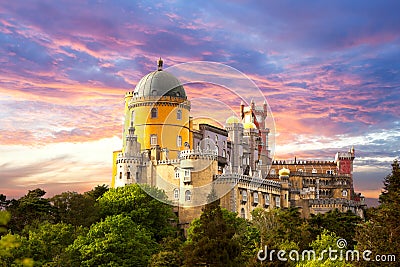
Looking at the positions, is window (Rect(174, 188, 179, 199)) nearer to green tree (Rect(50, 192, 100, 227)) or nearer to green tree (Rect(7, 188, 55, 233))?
green tree (Rect(50, 192, 100, 227))

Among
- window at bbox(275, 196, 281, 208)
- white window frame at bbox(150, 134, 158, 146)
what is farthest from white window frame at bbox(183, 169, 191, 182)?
window at bbox(275, 196, 281, 208)

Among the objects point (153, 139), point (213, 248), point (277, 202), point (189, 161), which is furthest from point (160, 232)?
point (213, 248)

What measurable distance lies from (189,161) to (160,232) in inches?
423

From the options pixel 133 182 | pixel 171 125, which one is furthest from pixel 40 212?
pixel 171 125

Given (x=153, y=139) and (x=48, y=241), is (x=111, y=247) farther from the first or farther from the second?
→ (x=153, y=139)

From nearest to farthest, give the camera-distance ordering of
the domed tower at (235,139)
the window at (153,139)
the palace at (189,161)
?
the palace at (189,161)
the window at (153,139)
the domed tower at (235,139)

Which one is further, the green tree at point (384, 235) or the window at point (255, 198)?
the window at point (255, 198)

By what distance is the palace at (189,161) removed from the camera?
8656cm

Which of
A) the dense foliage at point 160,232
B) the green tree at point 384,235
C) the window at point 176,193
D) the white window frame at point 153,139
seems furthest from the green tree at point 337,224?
the green tree at point 384,235

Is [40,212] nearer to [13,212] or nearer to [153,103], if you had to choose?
[13,212]

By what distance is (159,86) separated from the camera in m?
95.1

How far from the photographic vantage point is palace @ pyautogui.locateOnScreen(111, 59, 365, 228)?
284 feet

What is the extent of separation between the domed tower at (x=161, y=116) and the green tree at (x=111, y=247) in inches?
984

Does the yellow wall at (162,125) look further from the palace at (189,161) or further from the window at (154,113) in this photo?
the window at (154,113)
